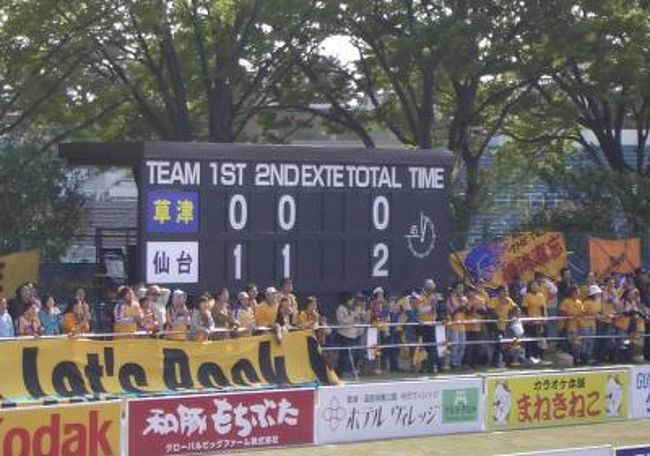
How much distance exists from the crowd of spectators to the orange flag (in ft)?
2.43

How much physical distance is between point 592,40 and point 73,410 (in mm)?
24115

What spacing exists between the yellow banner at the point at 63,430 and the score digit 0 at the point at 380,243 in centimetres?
1189

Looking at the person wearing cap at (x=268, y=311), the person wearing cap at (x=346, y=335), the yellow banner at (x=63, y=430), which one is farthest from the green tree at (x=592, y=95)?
the yellow banner at (x=63, y=430)

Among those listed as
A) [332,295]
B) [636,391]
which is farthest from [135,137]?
[636,391]

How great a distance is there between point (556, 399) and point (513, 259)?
11.9m

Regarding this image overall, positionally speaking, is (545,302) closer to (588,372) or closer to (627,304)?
(627,304)

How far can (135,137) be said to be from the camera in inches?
1635

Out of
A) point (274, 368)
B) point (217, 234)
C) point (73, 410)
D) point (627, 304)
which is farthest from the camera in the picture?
point (627, 304)

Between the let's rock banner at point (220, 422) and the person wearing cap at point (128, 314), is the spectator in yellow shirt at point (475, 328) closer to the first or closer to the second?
the person wearing cap at point (128, 314)

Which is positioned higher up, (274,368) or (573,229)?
(573,229)

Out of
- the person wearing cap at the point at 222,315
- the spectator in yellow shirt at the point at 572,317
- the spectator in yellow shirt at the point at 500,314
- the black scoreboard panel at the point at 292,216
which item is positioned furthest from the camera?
the spectator in yellow shirt at the point at 572,317

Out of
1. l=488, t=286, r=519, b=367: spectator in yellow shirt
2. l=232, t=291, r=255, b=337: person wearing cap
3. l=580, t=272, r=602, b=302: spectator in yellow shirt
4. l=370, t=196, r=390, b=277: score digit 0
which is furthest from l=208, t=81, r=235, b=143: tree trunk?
l=232, t=291, r=255, b=337: person wearing cap

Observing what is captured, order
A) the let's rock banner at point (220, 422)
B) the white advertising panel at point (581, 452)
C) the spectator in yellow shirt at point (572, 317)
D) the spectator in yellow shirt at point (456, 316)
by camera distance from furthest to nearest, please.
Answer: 1. the spectator in yellow shirt at point (572, 317)
2. the spectator in yellow shirt at point (456, 316)
3. the let's rock banner at point (220, 422)
4. the white advertising panel at point (581, 452)

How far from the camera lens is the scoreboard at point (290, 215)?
25.3 meters
